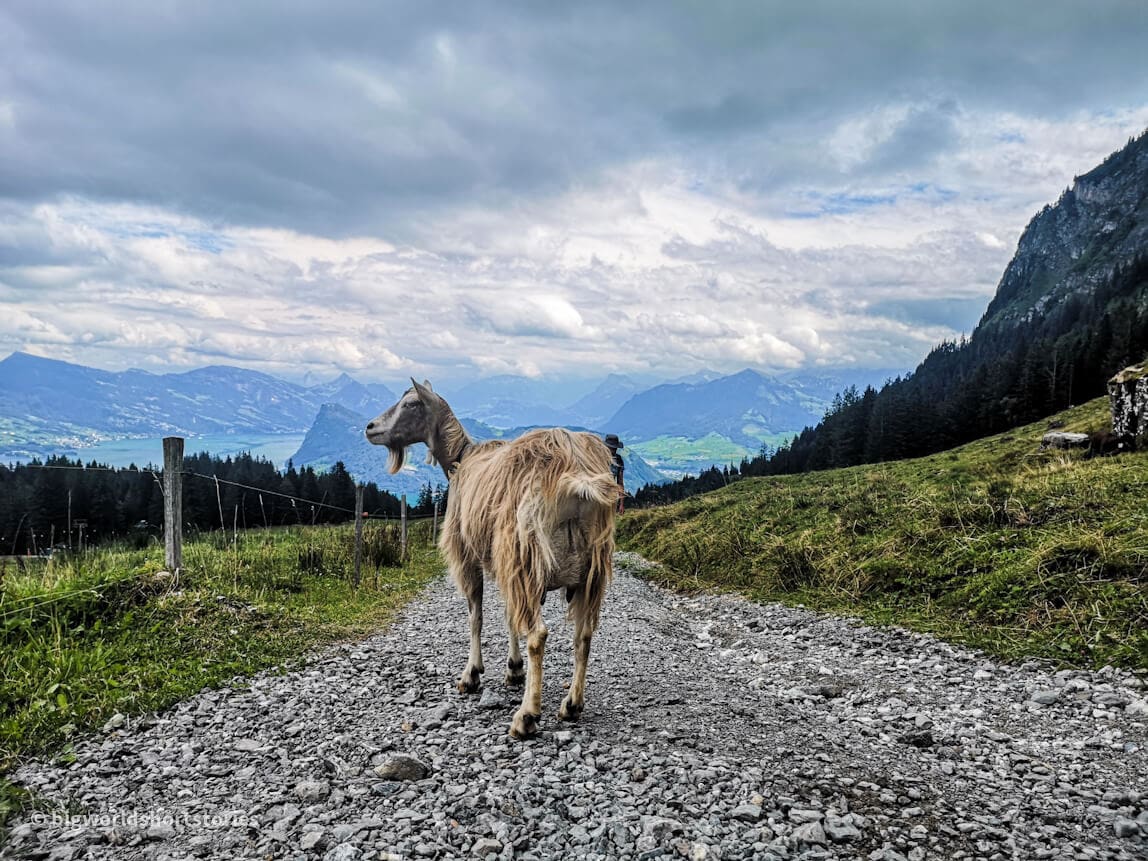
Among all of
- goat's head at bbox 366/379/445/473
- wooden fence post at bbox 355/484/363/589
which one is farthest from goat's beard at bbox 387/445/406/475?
wooden fence post at bbox 355/484/363/589

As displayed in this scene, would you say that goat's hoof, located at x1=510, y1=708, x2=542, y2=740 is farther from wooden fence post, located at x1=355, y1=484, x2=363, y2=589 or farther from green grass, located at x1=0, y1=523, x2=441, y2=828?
wooden fence post, located at x1=355, y1=484, x2=363, y2=589

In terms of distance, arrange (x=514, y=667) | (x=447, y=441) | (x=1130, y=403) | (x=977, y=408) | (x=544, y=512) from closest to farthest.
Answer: (x=544, y=512) → (x=514, y=667) → (x=447, y=441) → (x=1130, y=403) → (x=977, y=408)

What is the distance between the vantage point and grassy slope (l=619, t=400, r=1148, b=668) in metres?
8.02

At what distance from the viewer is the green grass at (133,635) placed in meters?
6.01

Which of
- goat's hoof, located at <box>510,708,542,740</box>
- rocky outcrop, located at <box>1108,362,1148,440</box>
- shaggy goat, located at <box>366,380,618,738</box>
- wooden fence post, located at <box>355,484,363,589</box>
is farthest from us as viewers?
rocky outcrop, located at <box>1108,362,1148,440</box>

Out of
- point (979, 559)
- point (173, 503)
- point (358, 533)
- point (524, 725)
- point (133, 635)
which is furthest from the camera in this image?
point (358, 533)

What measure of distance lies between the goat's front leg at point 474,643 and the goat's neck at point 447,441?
169cm

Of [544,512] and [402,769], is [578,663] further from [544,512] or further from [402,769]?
[402,769]

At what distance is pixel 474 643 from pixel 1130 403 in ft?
62.5

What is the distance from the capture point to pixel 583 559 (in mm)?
6180

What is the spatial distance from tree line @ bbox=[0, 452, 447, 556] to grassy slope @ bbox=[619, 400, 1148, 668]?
793 inches

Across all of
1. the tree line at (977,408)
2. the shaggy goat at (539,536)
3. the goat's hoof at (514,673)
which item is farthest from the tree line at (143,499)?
the tree line at (977,408)

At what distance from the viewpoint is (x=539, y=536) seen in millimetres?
5906

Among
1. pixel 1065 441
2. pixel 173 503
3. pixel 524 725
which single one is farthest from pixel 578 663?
pixel 1065 441
